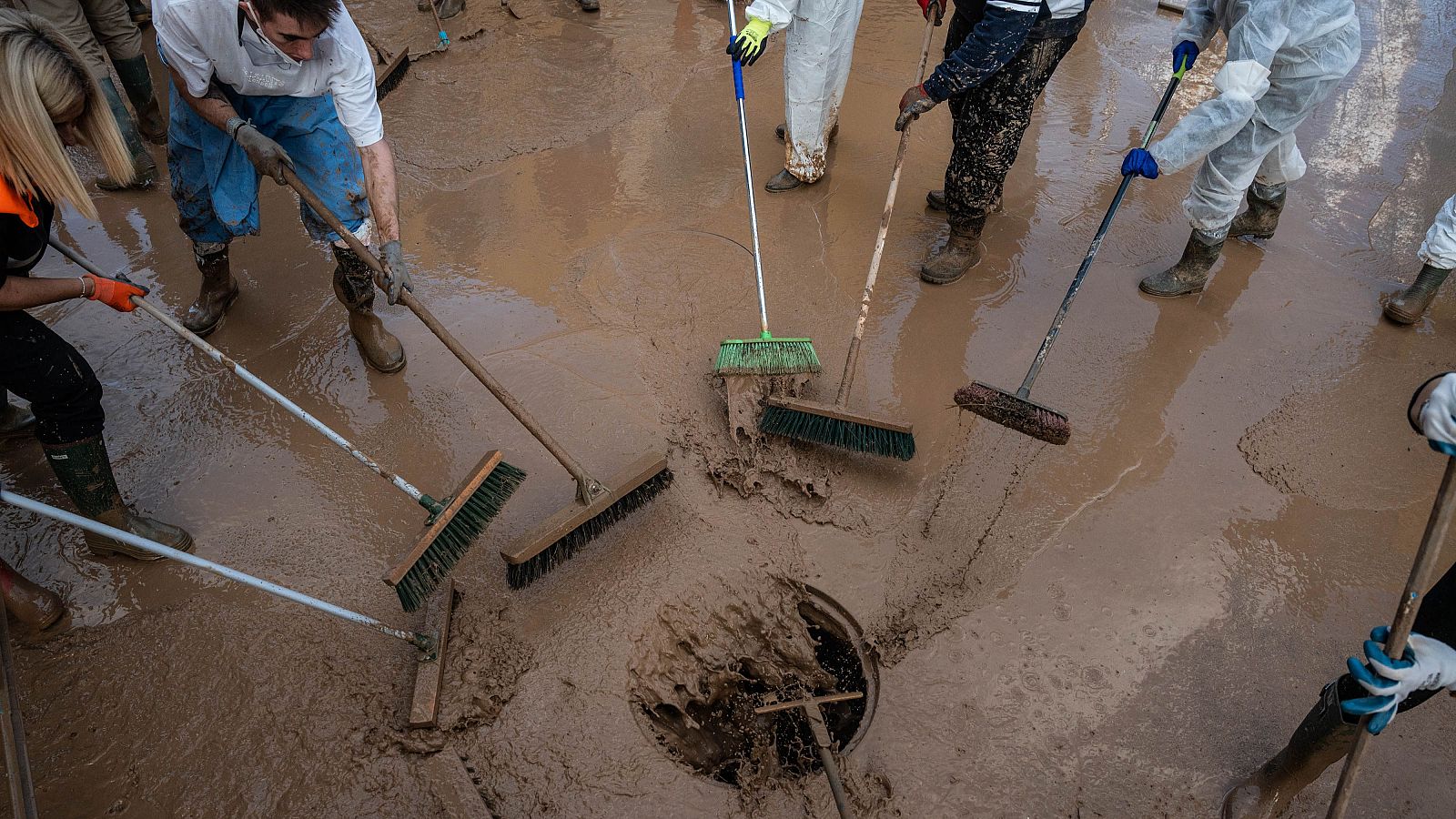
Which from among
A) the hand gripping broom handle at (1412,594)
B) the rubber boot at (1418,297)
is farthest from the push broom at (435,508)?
the rubber boot at (1418,297)

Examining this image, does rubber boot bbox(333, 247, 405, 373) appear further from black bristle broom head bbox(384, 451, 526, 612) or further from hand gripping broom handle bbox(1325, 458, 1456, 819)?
hand gripping broom handle bbox(1325, 458, 1456, 819)

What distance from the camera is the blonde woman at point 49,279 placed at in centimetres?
212

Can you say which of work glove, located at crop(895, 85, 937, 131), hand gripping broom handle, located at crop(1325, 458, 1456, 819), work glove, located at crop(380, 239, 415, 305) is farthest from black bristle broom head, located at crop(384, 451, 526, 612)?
hand gripping broom handle, located at crop(1325, 458, 1456, 819)

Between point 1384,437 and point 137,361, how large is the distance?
18.0 ft

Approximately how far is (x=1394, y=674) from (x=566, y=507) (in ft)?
7.57

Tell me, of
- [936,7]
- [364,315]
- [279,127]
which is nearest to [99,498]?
[364,315]

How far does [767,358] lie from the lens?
331 cm

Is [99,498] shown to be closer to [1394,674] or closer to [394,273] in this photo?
[394,273]

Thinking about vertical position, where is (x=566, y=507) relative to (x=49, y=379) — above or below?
below

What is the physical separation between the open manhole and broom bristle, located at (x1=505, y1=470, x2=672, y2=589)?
1.28ft

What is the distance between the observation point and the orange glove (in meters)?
2.55

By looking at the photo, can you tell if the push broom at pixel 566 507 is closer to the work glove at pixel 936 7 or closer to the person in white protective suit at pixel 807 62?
the person in white protective suit at pixel 807 62

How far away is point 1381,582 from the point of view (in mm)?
2959

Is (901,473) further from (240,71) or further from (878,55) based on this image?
(878,55)
